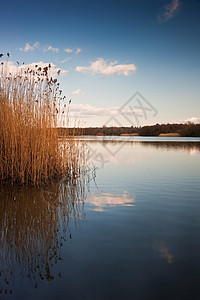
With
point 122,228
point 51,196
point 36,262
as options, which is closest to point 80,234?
point 122,228

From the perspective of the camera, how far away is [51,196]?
13.8 ft

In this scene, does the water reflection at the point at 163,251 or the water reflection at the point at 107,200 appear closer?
the water reflection at the point at 163,251

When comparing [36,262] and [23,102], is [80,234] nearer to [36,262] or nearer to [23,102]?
[36,262]

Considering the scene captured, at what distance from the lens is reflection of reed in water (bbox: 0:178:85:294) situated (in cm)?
193

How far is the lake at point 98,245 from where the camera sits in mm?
1758

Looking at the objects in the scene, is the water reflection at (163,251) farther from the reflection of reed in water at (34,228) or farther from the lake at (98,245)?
the reflection of reed in water at (34,228)

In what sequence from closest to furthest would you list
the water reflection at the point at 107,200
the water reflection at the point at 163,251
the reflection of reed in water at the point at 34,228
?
1. the reflection of reed in water at the point at 34,228
2. the water reflection at the point at 163,251
3. the water reflection at the point at 107,200

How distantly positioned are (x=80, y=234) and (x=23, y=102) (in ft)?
10.3

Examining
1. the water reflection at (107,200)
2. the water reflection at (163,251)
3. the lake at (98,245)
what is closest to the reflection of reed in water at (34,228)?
the lake at (98,245)

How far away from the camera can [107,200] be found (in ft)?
13.5

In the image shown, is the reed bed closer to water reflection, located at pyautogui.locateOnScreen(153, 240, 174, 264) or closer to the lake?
the lake

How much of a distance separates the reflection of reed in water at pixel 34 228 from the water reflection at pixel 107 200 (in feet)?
0.61

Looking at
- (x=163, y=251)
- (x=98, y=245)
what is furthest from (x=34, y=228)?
(x=163, y=251)

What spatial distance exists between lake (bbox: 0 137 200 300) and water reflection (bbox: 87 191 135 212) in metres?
0.01
